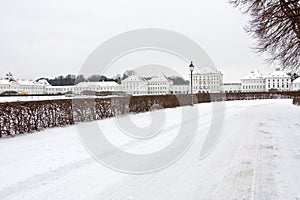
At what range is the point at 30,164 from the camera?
6527 mm

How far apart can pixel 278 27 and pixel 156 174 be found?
1351 centimetres

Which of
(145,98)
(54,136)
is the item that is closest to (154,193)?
(54,136)

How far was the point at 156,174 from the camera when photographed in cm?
585

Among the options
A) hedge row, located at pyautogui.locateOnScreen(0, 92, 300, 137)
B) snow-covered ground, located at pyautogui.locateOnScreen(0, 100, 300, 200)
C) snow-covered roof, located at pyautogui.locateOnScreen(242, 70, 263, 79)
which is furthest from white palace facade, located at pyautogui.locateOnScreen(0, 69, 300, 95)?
snow-covered ground, located at pyautogui.locateOnScreen(0, 100, 300, 200)

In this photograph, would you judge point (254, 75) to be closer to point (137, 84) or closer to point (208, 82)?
point (208, 82)

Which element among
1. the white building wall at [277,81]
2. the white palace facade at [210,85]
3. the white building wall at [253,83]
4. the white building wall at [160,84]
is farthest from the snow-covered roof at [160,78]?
the white building wall at [277,81]

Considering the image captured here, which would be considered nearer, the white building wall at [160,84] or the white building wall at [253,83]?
the white building wall at [160,84]

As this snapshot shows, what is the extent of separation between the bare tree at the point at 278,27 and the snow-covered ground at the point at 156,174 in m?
8.22

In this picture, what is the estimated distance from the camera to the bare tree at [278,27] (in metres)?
14.0

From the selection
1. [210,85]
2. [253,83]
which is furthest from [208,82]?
[253,83]

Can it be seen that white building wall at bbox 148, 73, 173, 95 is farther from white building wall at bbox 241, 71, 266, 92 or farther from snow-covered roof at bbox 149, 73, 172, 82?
white building wall at bbox 241, 71, 266, 92

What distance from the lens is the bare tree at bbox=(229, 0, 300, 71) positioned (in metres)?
14.0

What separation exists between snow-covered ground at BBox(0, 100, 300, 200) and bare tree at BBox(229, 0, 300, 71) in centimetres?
822

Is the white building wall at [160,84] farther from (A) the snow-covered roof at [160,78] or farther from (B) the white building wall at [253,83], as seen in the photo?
(B) the white building wall at [253,83]
